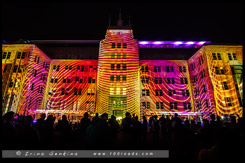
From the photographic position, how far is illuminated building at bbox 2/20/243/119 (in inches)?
928

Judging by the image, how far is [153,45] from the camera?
110 ft

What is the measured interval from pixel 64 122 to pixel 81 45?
3003 cm

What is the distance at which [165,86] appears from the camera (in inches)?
1180

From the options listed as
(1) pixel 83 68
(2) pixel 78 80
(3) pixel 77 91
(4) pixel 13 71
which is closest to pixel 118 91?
(3) pixel 77 91

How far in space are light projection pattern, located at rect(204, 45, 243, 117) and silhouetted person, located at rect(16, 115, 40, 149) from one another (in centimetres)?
2796

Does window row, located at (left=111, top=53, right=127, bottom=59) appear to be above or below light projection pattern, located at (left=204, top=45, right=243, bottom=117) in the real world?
above

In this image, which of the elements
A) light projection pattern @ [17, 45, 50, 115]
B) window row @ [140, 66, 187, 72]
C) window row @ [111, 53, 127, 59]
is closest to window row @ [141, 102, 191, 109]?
window row @ [140, 66, 187, 72]

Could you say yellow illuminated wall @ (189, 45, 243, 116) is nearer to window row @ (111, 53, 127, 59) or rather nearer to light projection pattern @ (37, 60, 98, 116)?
window row @ (111, 53, 127, 59)

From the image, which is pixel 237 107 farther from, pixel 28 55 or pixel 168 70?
pixel 28 55
